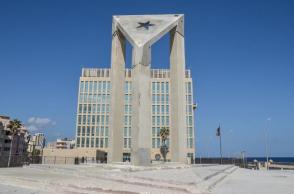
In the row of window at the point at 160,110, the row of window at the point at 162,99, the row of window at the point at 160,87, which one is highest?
the row of window at the point at 160,87

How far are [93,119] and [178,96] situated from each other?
2396 inches

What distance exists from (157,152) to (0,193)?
73.7m

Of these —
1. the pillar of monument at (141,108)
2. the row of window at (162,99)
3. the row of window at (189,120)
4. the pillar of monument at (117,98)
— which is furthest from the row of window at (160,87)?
the pillar of monument at (141,108)

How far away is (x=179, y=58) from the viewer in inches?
1214

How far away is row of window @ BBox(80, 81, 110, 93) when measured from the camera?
8681 cm

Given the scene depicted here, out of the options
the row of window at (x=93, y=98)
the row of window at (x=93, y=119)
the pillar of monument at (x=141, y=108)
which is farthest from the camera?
the row of window at (x=93, y=98)

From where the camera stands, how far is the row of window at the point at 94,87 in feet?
285

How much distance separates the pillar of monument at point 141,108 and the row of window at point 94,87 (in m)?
60.9

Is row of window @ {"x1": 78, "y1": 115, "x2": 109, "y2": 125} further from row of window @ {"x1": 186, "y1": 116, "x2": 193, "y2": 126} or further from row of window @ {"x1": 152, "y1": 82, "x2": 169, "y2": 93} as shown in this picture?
row of window @ {"x1": 186, "y1": 116, "x2": 193, "y2": 126}

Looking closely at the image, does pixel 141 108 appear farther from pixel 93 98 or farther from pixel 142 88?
pixel 93 98

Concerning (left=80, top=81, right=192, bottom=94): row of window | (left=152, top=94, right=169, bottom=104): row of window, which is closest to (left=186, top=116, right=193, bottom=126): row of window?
(left=80, top=81, right=192, bottom=94): row of window

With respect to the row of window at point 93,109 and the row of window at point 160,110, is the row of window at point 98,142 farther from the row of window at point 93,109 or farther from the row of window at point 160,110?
the row of window at point 93,109

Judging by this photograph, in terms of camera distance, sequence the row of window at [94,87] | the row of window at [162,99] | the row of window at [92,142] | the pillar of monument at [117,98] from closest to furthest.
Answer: the pillar of monument at [117,98] < the row of window at [92,142] < the row of window at [162,99] < the row of window at [94,87]

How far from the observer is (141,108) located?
82.2 feet
